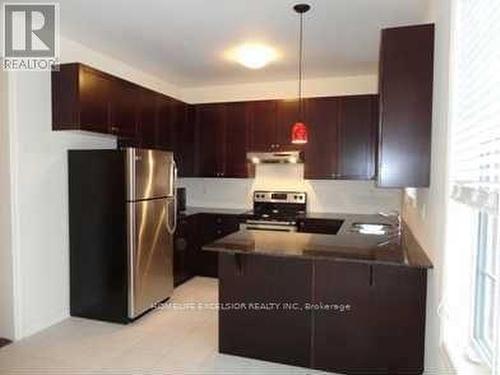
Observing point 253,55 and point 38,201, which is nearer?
point 38,201

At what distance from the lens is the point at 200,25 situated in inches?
127

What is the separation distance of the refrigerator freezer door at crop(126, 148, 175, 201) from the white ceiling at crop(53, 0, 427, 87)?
42.3 inches

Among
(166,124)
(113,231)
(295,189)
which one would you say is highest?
(166,124)

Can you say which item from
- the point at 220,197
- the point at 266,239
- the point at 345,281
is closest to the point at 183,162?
the point at 220,197

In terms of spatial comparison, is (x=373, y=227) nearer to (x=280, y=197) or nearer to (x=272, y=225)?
(x=272, y=225)

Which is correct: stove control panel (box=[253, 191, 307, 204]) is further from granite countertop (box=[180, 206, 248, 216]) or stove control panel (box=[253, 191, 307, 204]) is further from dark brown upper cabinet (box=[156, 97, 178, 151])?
dark brown upper cabinet (box=[156, 97, 178, 151])

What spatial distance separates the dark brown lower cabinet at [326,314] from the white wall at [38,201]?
1.69 meters

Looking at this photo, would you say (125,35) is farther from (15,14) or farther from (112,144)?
(112,144)

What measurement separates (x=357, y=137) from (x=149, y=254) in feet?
8.99

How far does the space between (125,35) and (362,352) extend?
3.29m

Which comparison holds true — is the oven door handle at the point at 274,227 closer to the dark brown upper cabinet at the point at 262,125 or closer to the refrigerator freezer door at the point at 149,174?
the dark brown upper cabinet at the point at 262,125

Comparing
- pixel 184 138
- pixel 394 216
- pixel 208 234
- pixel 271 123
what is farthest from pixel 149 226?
pixel 394 216

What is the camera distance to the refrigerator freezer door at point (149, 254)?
350cm

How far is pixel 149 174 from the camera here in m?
3.67
